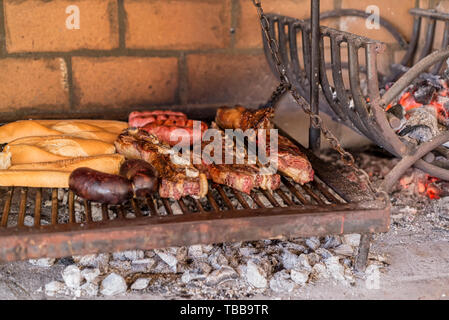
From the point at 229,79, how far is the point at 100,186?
2.16 meters

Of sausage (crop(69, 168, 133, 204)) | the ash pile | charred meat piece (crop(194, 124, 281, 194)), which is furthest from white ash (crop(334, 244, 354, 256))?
sausage (crop(69, 168, 133, 204))

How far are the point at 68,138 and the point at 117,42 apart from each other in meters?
1.18

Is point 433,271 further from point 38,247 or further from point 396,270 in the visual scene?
point 38,247

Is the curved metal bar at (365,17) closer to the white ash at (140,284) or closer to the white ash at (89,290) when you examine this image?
the white ash at (140,284)

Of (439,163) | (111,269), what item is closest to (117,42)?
(111,269)

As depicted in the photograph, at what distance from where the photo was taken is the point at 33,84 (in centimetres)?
419

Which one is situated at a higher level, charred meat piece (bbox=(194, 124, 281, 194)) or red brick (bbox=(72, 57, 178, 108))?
red brick (bbox=(72, 57, 178, 108))

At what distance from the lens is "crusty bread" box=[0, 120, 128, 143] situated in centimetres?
350

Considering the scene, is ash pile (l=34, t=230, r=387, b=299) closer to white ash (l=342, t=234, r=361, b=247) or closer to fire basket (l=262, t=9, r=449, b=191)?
white ash (l=342, t=234, r=361, b=247)

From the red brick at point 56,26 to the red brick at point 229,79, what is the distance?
2.34 feet

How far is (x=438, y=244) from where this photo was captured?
133 inches

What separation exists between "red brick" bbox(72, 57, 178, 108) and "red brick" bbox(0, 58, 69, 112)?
121 millimetres

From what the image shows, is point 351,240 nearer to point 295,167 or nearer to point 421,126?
point 295,167

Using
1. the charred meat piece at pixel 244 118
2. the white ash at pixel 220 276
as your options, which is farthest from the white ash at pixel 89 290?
the charred meat piece at pixel 244 118
